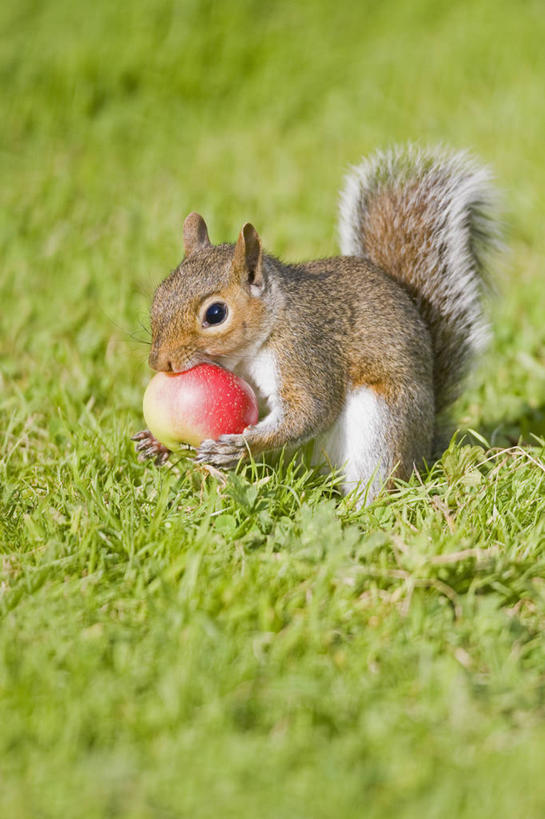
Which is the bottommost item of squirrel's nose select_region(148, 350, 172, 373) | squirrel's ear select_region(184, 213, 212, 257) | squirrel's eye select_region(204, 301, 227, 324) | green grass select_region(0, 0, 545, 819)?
green grass select_region(0, 0, 545, 819)

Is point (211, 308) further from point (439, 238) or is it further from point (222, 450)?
point (439, 238)

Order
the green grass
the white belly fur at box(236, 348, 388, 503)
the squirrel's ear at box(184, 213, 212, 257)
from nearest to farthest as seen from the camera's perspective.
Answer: the green grass < the white belly fur at box(236, 348, 388, 503) < the squirrel's ear at box(184, 213, 212, 257)

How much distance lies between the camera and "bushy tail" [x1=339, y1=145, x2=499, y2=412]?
2.79 metres

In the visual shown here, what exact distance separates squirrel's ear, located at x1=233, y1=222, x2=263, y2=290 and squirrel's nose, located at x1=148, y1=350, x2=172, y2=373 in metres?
0.28

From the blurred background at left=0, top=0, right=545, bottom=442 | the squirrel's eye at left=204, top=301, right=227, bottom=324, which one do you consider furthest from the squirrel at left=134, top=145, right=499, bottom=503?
the blurred background at left=0, top=0, right=545, bottom=442

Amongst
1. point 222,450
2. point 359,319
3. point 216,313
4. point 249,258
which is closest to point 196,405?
point 222,450

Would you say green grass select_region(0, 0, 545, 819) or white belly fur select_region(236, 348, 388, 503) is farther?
white belly fur select_region(236, 348, 388, 503)

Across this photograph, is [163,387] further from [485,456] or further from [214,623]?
[485,456]

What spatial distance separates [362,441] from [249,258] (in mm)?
541

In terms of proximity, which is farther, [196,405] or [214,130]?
[214,130]

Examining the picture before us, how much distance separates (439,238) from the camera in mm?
2777

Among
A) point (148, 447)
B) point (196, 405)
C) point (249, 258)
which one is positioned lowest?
point (148, 447)

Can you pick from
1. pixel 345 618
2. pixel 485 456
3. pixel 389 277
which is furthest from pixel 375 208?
pixel 345 618

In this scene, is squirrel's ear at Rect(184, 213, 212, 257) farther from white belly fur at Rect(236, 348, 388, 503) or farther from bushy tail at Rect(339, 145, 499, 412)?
bushy tail at Rect(339, 145, 499, 412)
